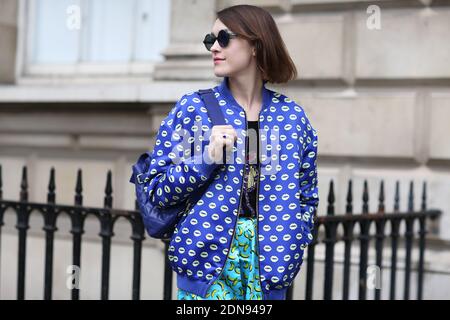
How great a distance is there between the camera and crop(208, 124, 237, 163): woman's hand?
2836 millimetres

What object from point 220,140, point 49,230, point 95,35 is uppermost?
point 95,35

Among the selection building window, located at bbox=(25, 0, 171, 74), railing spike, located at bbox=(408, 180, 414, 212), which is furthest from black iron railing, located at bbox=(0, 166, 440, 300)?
building window, located at bbox=(25, 0, 171, 74)

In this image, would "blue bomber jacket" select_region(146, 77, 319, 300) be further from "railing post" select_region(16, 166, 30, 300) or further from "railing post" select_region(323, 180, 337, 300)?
"railing post" select_region(16, 166, 30, 300)

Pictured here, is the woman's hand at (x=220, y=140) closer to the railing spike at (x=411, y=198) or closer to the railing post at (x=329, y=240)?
the railing post at (x=329, y=240)

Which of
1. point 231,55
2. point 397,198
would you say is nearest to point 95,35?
point 397,198

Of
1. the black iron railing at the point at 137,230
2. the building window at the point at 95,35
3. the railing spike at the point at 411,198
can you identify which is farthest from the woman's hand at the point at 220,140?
the building window at the point at 95,35

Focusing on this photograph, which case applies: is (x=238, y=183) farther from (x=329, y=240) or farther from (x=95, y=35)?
(x=95, y=35)

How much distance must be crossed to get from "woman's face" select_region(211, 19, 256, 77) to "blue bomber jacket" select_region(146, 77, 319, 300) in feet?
0.29

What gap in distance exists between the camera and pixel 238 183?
2992 mm

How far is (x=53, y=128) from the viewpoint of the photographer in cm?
731

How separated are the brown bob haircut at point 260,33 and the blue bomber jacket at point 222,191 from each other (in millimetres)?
165

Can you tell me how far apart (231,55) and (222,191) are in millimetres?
490
